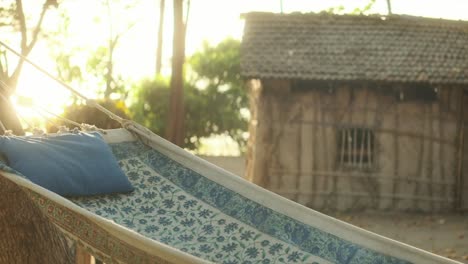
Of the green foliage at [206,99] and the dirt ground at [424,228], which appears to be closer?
the dirt ground at [424,228]

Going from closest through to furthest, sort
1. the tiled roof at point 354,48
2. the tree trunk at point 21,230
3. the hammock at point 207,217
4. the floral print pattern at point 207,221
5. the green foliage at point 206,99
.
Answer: the hammock at point 207,217, the tree trunk at point 21,230, the floral print pattern at point 207,221, the tiled roof at point 354,48, the green foliage at point 206,99

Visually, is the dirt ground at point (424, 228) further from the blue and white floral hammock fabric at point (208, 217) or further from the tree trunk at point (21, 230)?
Answer: the tree trunk at point (21, 230)

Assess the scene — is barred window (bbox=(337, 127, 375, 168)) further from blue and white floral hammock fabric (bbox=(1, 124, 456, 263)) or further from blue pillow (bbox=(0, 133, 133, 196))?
blue pillow (bbox=(0, 133, 133, 196))

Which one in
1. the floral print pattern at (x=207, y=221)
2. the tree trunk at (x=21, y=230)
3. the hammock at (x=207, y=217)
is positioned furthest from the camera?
the floral print pattern at (x=207, y=221)

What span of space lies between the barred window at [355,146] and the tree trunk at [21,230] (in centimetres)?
909

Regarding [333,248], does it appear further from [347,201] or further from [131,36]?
[131,36]

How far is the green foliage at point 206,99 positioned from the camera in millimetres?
22750

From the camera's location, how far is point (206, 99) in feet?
81.7

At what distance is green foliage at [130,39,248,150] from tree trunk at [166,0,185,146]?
4.55m

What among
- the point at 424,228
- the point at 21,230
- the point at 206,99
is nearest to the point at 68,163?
the point at 21,230

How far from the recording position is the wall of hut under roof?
13523 mm

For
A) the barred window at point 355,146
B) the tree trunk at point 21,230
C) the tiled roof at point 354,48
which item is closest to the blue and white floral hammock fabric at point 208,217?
the tree trunk at point 21,230

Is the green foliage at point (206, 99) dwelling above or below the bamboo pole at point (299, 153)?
below

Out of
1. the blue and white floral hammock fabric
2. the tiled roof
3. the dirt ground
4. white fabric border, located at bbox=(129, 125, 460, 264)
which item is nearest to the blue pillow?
the blue and white floral hammock fabric
